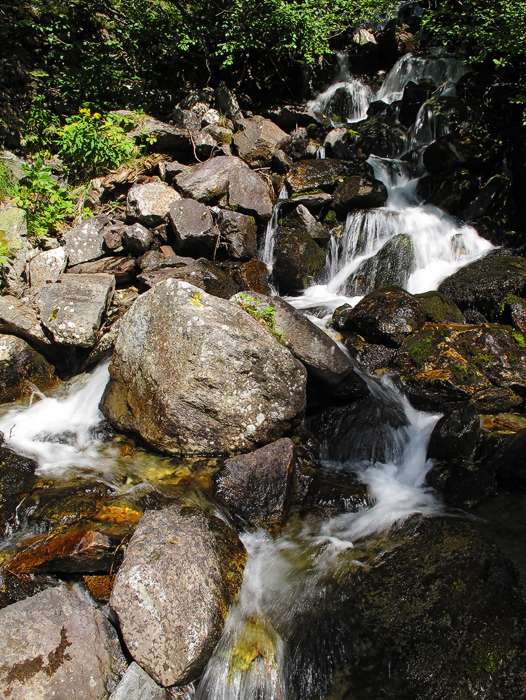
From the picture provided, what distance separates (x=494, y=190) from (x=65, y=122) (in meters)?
9.30

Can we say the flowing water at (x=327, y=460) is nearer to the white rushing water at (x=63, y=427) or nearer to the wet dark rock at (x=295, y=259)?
the white rushing water at (x=63, y=427)

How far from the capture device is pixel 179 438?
512 centimetres

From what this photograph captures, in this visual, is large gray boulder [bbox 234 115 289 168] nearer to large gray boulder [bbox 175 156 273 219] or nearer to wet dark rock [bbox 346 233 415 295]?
large gray boulder [bbox 175 156 273 219]

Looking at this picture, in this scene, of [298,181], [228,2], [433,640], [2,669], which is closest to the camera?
[2,669]

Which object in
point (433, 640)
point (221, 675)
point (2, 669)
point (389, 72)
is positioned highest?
point (389, 72)

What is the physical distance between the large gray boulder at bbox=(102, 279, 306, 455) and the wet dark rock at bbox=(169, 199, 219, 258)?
2988 millimetres

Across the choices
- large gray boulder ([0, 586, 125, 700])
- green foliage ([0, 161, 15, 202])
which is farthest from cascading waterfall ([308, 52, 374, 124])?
large gray boulder ([0, 586, 125, 700])

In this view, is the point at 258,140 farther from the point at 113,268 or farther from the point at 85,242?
the point at 113,268

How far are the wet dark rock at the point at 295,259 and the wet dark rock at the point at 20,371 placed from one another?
4.39m

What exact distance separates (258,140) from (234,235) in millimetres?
3618

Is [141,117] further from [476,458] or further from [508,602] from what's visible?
[508,602]

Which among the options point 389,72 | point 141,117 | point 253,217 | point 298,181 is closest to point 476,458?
point 253,217

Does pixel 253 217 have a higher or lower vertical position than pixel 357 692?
higher

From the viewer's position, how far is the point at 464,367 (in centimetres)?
660
